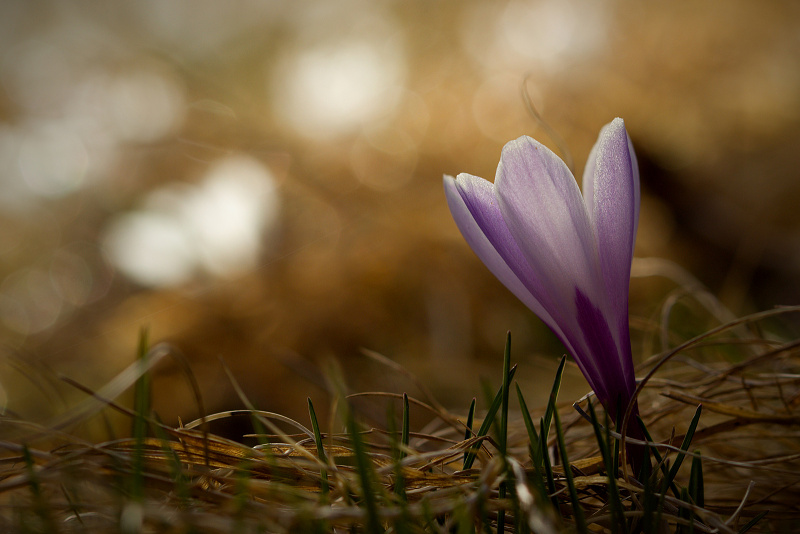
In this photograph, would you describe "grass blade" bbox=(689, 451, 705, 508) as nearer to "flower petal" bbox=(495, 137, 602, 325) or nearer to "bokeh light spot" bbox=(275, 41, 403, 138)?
"flower petal" bbox=(495, 137, 602, 325)

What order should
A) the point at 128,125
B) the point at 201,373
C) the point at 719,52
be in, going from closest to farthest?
1. the point at 201,373
2. the point at 719,52
3. the point at 128,125

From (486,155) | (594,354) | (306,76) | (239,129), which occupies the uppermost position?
(306,76)

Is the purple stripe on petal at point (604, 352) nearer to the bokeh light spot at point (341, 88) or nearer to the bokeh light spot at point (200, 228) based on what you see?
the bokeh light spot at point (200, 228)

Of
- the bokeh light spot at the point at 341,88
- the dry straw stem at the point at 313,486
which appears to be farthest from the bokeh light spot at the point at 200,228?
the dry straw stem at the point at 313,486

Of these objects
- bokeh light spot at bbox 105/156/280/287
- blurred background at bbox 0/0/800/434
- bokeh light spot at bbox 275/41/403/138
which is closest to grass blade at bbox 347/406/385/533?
blurred background at bbox 0/0/800/434

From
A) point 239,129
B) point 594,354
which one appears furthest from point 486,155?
point 594,354

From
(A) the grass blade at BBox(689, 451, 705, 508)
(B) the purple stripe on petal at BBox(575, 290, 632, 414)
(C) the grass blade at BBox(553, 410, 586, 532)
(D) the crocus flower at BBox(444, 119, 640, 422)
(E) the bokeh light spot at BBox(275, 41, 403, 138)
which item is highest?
(E) the bokeh light spot at BBox(275, 41, 403, 138)

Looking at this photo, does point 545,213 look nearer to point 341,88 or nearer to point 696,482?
point 696,482

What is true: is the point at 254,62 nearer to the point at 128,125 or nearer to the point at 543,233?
the point at 128,125
